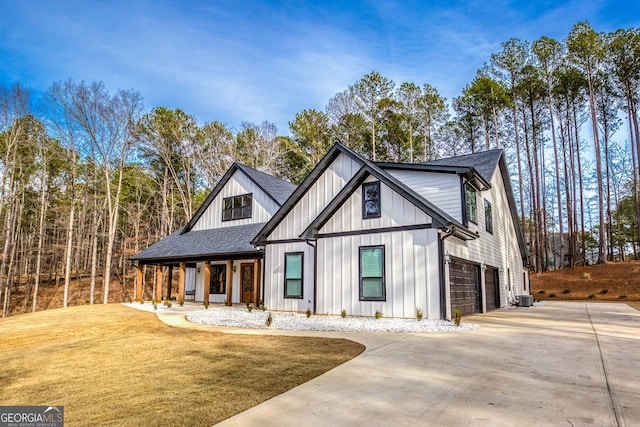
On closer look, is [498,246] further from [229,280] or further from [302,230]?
[229,280]

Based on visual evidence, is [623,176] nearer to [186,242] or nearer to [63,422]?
[186,242]

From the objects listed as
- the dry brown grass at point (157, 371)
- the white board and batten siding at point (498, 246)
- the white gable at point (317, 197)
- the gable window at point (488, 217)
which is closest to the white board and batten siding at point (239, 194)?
the white gable at point (317, 197)

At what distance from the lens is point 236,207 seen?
19.3 meters

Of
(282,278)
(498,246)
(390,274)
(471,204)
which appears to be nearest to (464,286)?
(471,204)

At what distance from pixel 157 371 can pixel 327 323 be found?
559 centimetres

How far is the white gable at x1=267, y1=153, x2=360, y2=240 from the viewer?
13195 millimetres

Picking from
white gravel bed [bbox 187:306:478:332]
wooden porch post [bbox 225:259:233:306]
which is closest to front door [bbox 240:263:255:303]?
wooden porch post [bbox 225:259:233:306]

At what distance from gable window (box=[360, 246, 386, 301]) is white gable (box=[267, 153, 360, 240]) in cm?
271

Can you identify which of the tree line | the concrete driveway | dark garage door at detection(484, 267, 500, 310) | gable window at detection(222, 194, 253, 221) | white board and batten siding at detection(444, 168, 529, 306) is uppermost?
the tree line

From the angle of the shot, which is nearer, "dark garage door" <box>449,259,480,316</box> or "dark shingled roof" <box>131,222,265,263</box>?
"dark garage door" <box>449,259,480,316</box>

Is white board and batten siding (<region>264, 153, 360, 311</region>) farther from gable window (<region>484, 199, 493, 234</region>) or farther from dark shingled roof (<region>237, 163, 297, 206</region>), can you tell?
gable window (<region>484, 199, 493, 234</region>)

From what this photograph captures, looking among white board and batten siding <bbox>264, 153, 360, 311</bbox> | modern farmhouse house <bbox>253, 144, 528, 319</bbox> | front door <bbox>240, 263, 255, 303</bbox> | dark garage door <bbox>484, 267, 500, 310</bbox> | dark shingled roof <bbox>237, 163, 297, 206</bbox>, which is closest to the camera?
modern farmhouse house <bbox>253, 144, 528, 319</bbox>

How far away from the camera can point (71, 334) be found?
9.20 m

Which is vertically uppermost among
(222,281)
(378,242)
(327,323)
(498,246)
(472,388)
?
(498,246)
